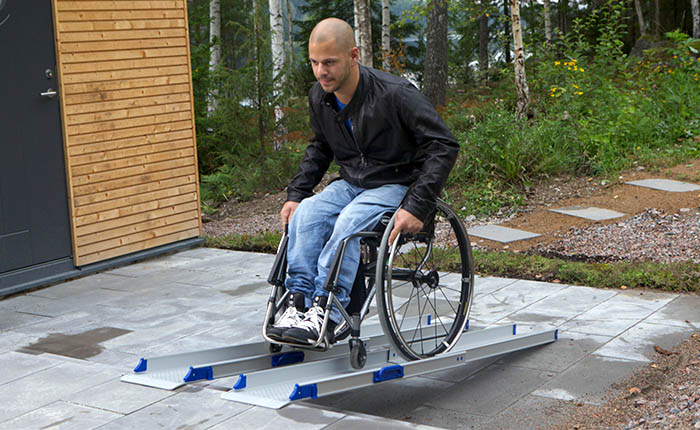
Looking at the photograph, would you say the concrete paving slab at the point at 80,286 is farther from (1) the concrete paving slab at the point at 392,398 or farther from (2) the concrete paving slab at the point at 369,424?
(2) the concrete paving slab at the point at 369,424

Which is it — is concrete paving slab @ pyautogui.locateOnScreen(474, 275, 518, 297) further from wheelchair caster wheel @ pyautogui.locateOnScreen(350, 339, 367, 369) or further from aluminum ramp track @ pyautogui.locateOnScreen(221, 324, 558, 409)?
wheelchair caster wheel @ pyautogui.locateOnScreen(350, 339, 367, 369)

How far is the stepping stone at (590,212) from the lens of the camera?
588 cm

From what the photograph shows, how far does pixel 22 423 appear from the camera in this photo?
2744mm

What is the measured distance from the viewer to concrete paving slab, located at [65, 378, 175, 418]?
2.86 metres

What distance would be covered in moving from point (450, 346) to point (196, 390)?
102 centimetres

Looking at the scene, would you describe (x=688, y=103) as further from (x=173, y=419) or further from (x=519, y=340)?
(x=173, y=419)

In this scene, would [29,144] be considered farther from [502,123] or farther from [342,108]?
[502,123]

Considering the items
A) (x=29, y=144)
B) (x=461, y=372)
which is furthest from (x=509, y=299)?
(x=29, y=144)

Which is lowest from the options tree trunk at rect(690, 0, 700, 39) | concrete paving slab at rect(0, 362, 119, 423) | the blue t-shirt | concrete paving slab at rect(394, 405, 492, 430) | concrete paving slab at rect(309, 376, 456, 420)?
concrete paving slab at rect(309, 376, 456, 420)

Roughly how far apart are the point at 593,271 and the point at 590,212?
1.59m

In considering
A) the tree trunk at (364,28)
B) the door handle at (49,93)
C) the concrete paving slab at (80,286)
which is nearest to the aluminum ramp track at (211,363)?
the concrete paving slab at (80,286)

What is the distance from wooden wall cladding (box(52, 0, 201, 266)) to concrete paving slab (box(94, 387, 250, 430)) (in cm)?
247

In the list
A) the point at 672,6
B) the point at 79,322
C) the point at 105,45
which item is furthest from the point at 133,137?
the point at 672,6

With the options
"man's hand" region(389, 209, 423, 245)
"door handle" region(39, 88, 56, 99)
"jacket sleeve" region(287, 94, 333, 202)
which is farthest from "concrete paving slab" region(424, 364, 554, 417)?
"door handle" region(39, 88, 56, 99)
